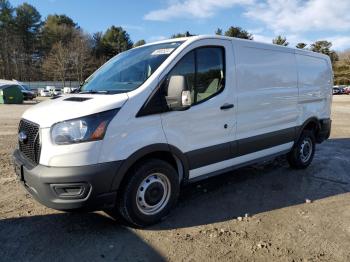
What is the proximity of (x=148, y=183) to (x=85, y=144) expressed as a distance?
96 centimetres

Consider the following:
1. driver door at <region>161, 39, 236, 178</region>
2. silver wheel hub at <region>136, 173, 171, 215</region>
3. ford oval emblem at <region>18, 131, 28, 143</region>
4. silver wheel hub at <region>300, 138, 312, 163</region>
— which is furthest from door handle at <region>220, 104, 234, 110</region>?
silver wheel hub at <region>300, 138, 312, 163</region>

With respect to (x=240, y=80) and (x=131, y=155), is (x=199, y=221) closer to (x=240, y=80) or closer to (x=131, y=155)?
(x=131, y=155)

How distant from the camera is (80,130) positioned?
3504mm

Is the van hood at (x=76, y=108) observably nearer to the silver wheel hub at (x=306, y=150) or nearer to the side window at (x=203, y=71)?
the side window at (x=203, y=71)

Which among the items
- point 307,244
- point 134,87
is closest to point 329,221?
point 307,244

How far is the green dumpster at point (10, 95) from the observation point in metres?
29.8

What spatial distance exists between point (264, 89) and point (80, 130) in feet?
10.0

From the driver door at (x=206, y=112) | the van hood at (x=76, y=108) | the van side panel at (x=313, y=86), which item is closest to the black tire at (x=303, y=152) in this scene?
the van side panel at (x=313, y=86)

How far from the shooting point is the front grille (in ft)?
12.3

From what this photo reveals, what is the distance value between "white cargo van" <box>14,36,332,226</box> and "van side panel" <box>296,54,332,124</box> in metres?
0.51

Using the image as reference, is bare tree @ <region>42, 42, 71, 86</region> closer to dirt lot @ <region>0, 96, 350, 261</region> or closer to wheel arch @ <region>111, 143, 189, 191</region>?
dirt lot @ <region>0, 96, 350, 261</region>

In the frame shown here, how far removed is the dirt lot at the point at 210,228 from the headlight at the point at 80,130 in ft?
3.76

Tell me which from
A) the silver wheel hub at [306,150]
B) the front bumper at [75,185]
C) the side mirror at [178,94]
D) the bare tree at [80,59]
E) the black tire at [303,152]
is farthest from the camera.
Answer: the bare tree at [80,59]

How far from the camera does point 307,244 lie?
3809 mm
